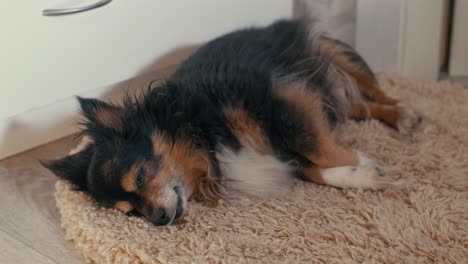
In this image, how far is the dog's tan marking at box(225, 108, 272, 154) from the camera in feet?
6.41

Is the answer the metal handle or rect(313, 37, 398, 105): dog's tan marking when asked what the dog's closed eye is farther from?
rect(313, 37, 398, 105): dog's tan marking

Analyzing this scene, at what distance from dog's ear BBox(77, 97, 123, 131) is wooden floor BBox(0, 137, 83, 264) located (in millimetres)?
362

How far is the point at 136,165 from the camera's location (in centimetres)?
180

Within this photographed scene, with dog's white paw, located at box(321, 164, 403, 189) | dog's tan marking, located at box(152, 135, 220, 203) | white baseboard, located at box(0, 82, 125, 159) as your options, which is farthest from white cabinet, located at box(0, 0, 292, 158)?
dog's white paw, located at box(321, 164, 403, 189)

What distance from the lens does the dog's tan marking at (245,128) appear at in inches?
76.9

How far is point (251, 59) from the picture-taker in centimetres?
213

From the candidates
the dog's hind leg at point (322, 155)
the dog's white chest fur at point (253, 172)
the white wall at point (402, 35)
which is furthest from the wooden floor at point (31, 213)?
the white wall at point (402, 35)

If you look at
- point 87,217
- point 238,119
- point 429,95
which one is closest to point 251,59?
point 238,119

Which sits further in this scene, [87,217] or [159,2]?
[159,2]

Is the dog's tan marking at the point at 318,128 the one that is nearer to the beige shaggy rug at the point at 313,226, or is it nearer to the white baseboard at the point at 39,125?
the beige shaggy rug at the point at 313,226

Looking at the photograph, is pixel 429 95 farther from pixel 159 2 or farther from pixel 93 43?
pixel 93 43

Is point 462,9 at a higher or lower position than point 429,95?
higher

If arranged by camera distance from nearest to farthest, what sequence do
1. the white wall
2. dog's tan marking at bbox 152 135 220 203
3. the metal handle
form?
dog's tan marking at bbox 152 135 220 203 → the metal handle → the white wall

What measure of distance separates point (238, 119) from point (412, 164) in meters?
0.63
